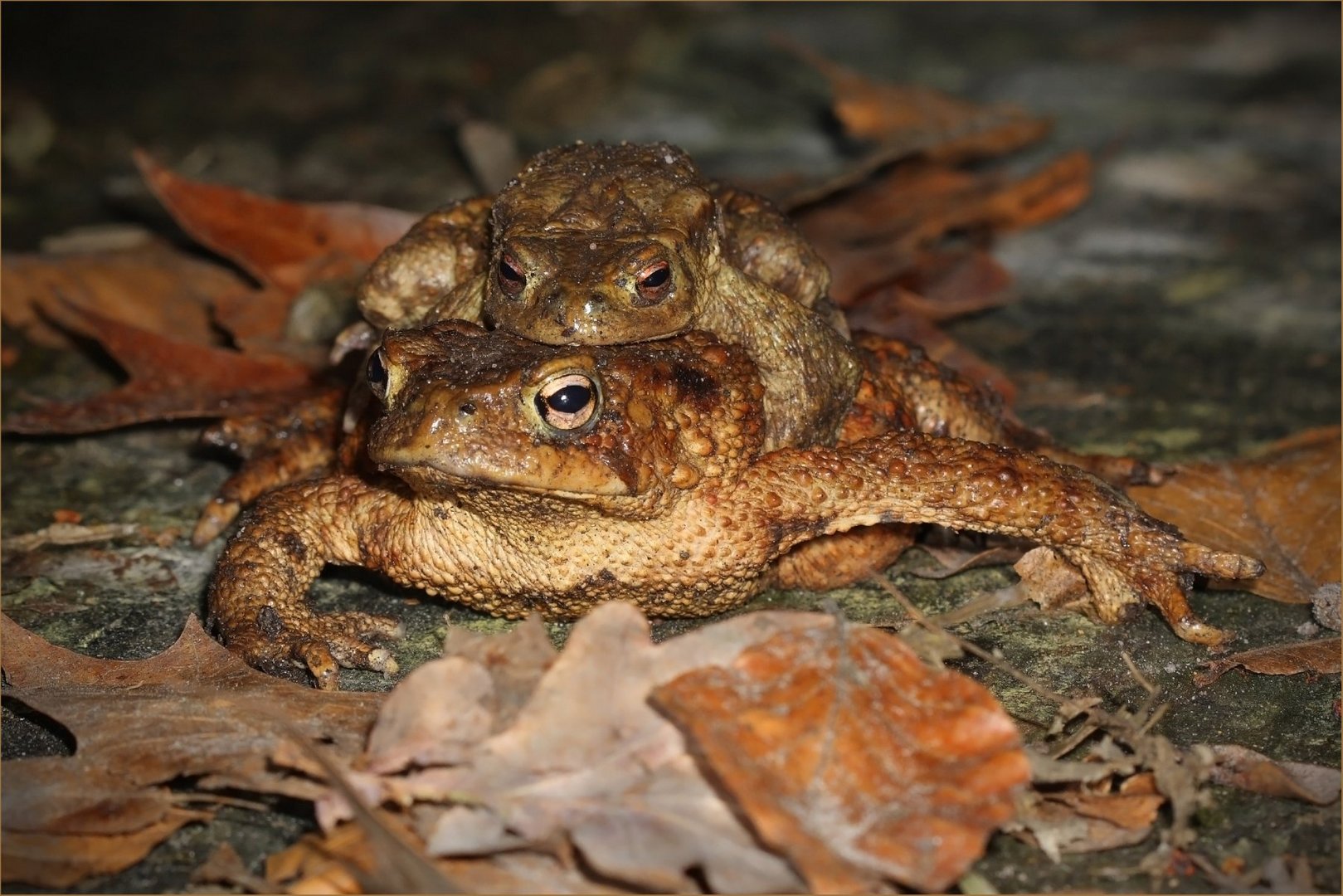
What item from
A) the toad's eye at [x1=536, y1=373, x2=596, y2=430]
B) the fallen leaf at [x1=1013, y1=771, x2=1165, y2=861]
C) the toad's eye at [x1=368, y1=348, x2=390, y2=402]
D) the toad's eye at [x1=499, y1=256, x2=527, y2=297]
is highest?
the toad's eye at [x1=499, y1=256, x2=527, y2=297]

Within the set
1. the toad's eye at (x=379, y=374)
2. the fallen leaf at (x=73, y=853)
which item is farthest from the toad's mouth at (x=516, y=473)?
the fallen leaf at (x=73, y=853)

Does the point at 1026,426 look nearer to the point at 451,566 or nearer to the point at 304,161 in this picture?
the point at 451,566

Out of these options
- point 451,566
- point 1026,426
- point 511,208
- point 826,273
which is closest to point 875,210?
point 1026,426

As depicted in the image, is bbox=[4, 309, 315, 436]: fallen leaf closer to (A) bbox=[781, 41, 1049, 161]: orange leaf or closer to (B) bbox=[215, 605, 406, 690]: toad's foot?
(B) bbox=[215, 605, 406, 690]: toad's foot

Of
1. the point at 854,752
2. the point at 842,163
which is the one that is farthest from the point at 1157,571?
the point at 842,163

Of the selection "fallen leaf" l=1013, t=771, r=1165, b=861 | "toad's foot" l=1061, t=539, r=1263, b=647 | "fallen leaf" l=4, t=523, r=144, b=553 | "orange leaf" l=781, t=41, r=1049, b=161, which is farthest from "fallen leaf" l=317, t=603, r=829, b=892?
"orange leaf" l=781, t=41, r=1049, b=161
